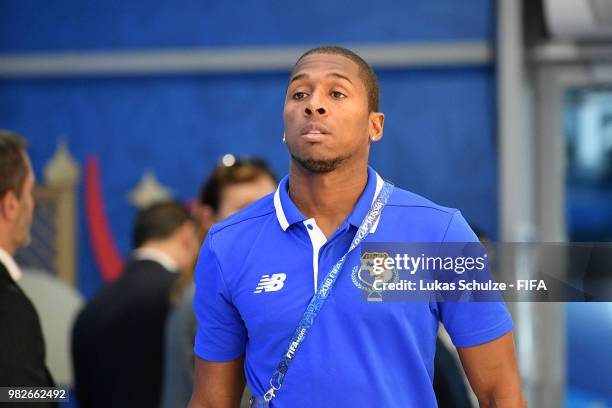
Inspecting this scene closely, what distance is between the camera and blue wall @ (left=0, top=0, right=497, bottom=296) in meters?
4.91

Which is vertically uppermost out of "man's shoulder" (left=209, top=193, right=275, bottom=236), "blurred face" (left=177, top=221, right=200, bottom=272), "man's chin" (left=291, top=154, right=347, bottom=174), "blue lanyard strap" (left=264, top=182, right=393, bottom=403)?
"blurred face" (left=177, top=221, right=200, bottom=272)

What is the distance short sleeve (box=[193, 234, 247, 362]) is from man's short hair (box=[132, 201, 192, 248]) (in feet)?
7.14

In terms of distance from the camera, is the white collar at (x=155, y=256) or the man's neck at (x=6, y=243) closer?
the man's neck at (x=6, y=243)

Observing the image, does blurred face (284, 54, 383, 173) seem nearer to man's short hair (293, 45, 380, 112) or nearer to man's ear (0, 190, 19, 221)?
man's short hair (293, 45, 380, 112)

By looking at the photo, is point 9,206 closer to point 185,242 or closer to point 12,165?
point 12,165

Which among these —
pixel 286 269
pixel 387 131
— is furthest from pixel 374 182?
pixel 387 131

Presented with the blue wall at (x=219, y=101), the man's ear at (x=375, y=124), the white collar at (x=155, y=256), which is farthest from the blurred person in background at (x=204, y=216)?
the blue wall at (x=219, y=101)

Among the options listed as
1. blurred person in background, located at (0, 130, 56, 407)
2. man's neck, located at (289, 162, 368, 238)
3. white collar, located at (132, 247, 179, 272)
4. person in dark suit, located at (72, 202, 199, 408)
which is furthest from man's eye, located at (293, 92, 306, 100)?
white collar, located at (132, 247, 179, 272)

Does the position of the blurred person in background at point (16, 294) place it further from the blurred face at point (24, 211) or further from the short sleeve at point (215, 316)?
the short sleeve at point (215, 316)

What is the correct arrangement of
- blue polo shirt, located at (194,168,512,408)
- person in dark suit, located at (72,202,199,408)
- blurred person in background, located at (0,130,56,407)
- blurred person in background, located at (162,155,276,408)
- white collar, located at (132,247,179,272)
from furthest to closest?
white collar, located at (132,247,179,272)
person in dark suit, located at (72,202,199,408)
blurred person in background, located at (162,155,276,408)
blurred person in background, located at (0,130,56,407)
blue polo shirt, located at (194,168,512,408)

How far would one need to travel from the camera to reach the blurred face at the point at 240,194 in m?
2.69

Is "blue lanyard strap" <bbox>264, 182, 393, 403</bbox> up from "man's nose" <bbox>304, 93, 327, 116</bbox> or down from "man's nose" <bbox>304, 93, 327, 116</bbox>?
down

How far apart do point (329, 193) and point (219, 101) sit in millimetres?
3607

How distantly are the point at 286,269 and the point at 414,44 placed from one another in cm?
358
